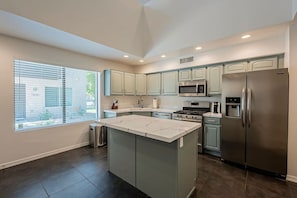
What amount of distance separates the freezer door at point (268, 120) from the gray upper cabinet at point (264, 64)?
72 centimetres

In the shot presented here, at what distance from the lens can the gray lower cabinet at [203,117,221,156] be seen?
330 cm

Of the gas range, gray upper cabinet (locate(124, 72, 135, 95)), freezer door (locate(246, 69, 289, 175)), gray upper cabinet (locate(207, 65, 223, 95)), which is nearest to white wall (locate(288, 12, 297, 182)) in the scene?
freezer door (locate(246, 69, 289, 175))

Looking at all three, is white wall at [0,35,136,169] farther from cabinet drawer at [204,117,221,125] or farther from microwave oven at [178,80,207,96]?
cabinet drawer at [204,117,221,125]

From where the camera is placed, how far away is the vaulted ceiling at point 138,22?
2.31 m

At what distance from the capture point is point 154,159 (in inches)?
75.1

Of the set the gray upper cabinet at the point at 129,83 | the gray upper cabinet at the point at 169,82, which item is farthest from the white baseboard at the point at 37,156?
the gray upper cabinet at the point at 169,82

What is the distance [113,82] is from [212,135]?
322cm

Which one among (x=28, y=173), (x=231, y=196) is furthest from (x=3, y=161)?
(x=231, y=196)

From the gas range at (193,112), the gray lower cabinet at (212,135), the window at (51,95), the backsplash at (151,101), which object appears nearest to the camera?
the window at (51,95)

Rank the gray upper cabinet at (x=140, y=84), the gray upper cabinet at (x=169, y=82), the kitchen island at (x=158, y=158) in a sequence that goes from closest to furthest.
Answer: the kitchen island at (x=158, y=158)
the gray upper cabinet at (x=169, y=82)
the gray upper cabinet at (x=140, y=84)

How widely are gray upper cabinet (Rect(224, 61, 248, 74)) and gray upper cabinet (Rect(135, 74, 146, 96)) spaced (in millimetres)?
2735

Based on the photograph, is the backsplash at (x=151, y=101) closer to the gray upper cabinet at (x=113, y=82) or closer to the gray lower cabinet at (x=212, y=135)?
the gray upper cabinet at (x=113, y=82)

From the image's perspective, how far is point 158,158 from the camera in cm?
187

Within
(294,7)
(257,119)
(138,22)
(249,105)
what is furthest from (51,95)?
(294,7)
